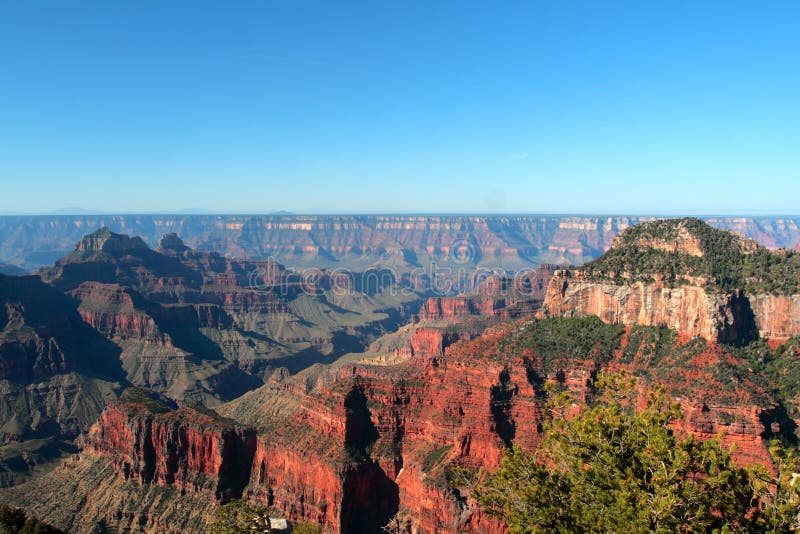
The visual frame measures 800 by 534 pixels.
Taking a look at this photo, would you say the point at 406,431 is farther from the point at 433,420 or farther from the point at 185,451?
the point at 185,451

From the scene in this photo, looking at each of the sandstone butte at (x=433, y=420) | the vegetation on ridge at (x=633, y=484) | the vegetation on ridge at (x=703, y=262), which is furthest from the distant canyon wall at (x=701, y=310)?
the vegetation on ridge at (x=633, y=484)

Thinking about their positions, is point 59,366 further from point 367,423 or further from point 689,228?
point 689,228

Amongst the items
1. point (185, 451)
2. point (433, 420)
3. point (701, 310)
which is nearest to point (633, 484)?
point (433, 420)

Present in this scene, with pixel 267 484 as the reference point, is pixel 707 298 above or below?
above

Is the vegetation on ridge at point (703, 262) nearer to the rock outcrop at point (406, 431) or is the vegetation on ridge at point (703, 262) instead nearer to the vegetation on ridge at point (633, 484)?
the rock outcrop at point (406, 431)

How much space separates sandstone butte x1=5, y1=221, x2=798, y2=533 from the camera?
63.9m

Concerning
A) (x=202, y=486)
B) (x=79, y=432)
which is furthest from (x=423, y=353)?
(x=202, y=486)

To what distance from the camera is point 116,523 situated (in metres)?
70.9

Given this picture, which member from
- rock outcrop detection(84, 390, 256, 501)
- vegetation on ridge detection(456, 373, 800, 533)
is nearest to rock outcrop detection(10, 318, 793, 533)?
rock outcrop detection(84, 390, 256, 501)

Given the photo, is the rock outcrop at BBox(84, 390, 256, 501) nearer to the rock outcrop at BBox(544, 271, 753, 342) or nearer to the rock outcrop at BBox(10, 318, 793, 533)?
the rock outcrop at BBox(10, 318, 793, 533)

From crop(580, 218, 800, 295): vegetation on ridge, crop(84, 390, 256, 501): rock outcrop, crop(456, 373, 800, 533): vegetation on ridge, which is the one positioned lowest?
crop(84, 390, 256, 501): rock outcrop

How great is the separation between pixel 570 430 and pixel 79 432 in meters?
130

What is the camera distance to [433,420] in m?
69.9

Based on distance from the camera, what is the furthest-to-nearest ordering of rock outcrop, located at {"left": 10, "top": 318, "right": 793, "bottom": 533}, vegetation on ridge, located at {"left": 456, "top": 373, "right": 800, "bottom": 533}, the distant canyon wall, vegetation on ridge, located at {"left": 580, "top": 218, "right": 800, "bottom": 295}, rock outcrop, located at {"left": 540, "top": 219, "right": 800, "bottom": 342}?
vegetation on ridge, located at {"left": 580, "top": 218, "right": 800, "bottom": 295} < rock outcrop, located at {"left": 540, "top": 219, "right": 800, "bottom": 342} < the distant canyon wall < rock outcrop, located at {"left": 10, "top": 318, "right": 793, "bottom": 533} < vegetation on ridge, located at {"left": 456, "top": 373, "right": 800, "bottom": 533}
